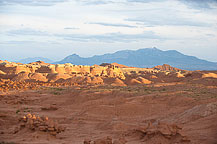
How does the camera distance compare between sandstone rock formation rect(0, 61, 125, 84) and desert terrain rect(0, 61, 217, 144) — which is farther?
sandstone rock formation rect(0, 61, 125, 84)

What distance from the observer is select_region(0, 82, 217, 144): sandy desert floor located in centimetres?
771

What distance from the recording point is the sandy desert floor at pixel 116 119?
7.71 meters

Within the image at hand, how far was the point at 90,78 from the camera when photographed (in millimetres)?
33781

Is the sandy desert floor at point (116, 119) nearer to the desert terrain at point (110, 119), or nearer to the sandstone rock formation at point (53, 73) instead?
the desert terrain at point (110, 119)

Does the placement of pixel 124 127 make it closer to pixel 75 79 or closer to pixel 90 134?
pixel 90 134

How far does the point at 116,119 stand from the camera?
12.1 meters

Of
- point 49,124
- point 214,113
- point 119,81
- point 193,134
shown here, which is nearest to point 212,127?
point 193,134

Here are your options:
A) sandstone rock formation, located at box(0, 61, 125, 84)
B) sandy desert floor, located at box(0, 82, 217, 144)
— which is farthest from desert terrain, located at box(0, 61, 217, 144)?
sandstone rock formation, located at box(0, 61, 125, 84)

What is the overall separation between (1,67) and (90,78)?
16523 mm

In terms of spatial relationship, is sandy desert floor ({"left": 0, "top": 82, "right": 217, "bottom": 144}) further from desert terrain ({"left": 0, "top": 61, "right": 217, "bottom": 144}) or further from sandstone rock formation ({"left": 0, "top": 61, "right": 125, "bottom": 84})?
sandstone rock formation ({"left": 0, "top": 61, "right": 125, "bottom": 84})

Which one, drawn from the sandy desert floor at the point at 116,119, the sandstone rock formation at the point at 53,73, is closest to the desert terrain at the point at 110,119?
the sandy desert floor at the point at 116,119

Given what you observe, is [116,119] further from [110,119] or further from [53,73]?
[53,73]

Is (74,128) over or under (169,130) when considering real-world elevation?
under

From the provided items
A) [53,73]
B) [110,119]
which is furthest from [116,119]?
[53,73]
